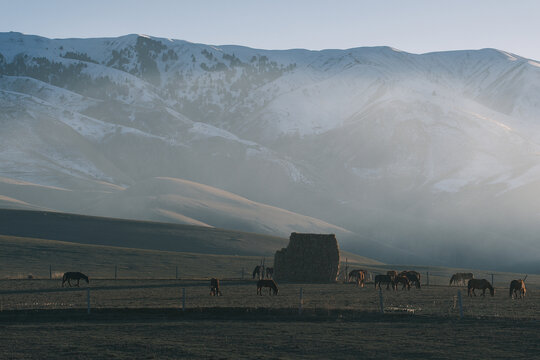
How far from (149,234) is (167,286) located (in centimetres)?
7017

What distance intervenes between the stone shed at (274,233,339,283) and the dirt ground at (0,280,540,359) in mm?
18947

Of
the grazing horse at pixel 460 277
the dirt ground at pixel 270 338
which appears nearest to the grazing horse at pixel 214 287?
the dirt ground at pixel 270 338

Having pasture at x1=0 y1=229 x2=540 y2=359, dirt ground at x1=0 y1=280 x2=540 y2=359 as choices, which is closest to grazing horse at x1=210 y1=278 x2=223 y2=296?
pasture at x1=0 y1=229 x2=540 y2=359

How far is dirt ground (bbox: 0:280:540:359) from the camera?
79.9ft

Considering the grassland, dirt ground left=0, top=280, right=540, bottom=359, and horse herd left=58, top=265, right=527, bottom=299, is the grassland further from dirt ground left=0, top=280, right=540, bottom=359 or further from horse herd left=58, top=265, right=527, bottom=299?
horse herd left=58, top=265, right=527, bottom=299

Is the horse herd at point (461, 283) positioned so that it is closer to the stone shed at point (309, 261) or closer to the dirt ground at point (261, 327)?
the dirt ground at point (261, 327)

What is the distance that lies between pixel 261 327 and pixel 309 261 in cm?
3373

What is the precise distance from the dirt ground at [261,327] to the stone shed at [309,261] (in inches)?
746

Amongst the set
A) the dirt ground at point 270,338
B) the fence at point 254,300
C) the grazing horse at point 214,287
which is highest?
the grazing horse at point 214,287

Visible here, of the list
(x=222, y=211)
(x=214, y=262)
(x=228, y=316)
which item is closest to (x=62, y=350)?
(x=228, y=316)

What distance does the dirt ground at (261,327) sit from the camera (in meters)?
24.3

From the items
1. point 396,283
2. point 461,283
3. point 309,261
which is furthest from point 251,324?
point 461,283

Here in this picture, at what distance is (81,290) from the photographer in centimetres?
4816

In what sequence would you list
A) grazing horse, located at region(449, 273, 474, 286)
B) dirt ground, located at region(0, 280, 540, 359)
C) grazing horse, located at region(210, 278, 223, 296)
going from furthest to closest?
1. grazing horse, located at region(449, 273, 474, 286)
2. grazing horse, located at region(210, 278, 223, 296)
3. dirt ground, located at region(0, 280, 540, 359)
